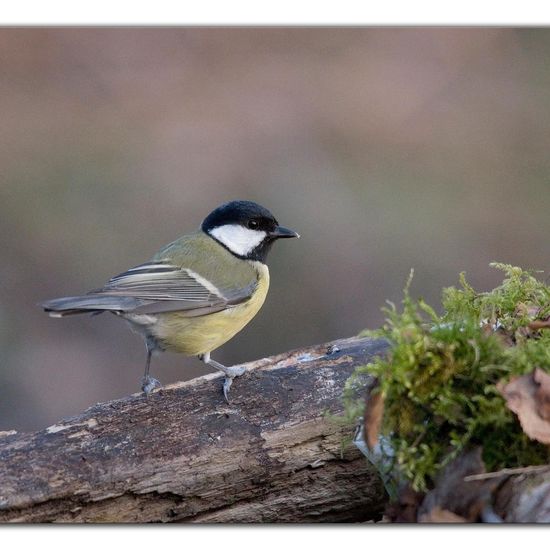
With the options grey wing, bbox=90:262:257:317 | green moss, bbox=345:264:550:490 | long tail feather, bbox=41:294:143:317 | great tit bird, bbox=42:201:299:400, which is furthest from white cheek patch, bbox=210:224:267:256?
green moss, bbox=345:264:550:490

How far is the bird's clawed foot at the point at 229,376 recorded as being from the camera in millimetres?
1918

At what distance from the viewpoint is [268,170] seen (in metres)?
3.36

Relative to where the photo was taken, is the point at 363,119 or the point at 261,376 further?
the point at 363,119

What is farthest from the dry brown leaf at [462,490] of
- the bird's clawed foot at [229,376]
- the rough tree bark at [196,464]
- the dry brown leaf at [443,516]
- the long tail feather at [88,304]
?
the long tail feather at [88,304]

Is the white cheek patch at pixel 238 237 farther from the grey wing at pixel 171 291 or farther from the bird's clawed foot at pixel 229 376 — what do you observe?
the bird's clawed foot at pixel 229 376

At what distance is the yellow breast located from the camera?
216cm

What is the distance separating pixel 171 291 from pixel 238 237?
0.32 m

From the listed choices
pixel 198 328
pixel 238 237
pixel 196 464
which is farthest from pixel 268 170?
pixel 196 464

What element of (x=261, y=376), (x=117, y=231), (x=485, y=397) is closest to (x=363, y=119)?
(x=117, y=231)

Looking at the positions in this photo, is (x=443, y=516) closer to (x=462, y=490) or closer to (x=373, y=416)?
(x=462, y=490)

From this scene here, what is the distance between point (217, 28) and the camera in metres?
2.43

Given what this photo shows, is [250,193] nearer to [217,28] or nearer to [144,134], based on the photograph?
[144,134]

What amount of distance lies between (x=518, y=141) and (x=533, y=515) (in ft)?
6.52

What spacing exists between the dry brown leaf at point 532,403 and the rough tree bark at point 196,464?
467 millimetres
